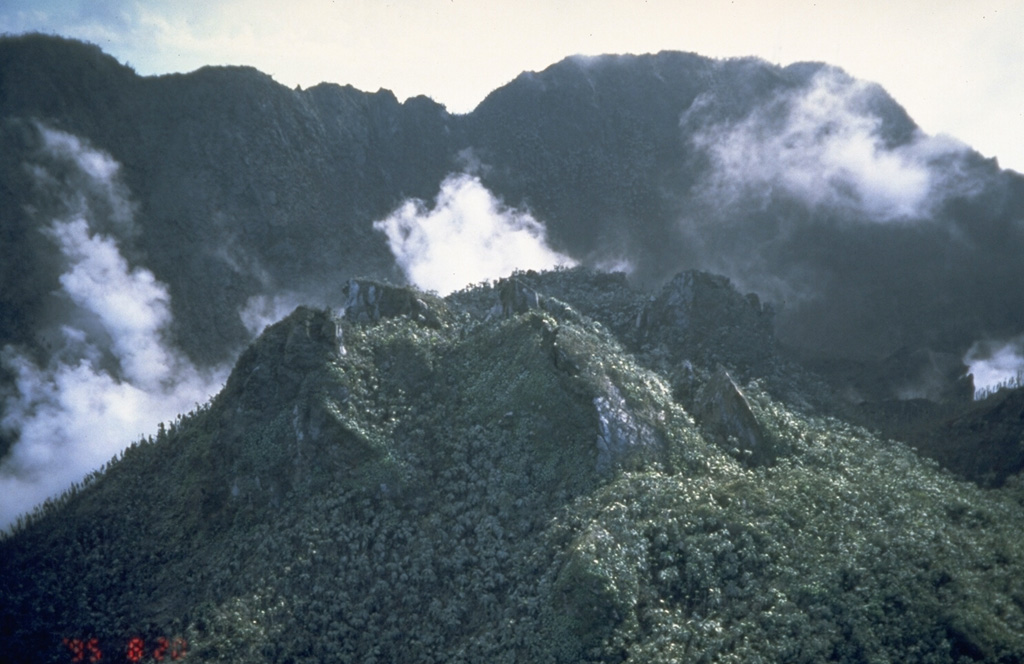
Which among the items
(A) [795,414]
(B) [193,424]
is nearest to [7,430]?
(B) [193,424]

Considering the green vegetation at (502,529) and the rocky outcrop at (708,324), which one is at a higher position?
the rocky outcrop at (708,324)

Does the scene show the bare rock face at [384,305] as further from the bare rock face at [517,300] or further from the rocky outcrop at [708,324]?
the rocky outcrop at [708,324]

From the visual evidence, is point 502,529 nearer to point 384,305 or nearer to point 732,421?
point 732,421

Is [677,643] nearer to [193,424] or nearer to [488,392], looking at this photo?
[488,392]

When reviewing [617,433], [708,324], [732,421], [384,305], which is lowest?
[617,433]

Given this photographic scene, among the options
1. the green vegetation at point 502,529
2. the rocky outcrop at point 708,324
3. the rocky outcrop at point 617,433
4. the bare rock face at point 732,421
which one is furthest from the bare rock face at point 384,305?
the bare rock face at point 732,421
